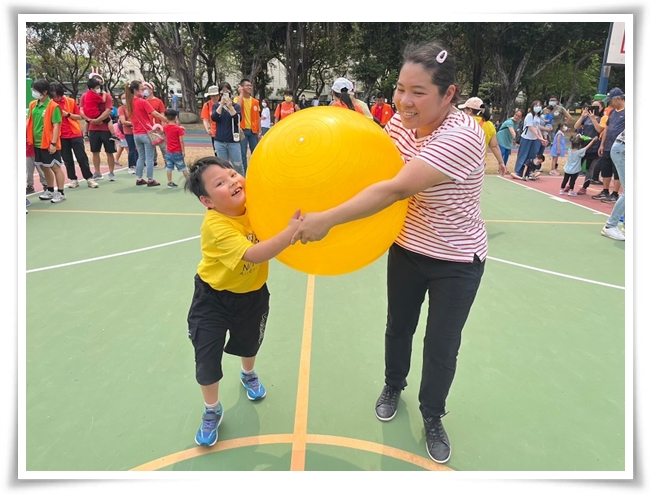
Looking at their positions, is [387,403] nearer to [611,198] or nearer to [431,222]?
[431,222]

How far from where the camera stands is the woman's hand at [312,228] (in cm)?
168

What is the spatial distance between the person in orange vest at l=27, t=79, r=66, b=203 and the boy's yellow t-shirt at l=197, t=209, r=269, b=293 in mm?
6273

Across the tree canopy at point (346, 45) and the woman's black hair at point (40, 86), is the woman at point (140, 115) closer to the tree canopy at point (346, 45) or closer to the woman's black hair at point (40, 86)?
the woman's black hair at point (40, 86)

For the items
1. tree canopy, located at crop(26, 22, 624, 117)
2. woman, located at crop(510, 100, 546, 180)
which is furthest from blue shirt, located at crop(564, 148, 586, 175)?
tree canopy, located at crop(26, 22, 624, 117)

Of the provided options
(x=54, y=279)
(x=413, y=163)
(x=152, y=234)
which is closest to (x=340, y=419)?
(x=413, y=163)

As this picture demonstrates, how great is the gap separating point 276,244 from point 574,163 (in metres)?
9.38

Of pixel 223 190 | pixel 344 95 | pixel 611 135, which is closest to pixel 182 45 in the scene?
pixel 344 95

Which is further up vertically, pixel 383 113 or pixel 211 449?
pixel 383 113

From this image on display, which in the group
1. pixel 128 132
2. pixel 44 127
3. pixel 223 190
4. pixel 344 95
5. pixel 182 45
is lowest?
pixel 223 190

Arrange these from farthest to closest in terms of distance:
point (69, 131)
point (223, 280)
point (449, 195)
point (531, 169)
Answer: point (531, 169), point (69, 131), point (223, 280), point (449, 195)

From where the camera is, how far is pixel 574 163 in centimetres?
905

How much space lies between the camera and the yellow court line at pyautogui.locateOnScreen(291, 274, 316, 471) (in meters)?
2.36

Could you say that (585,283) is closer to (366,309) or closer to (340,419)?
(366,309)

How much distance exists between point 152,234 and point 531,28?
87.8 ft
